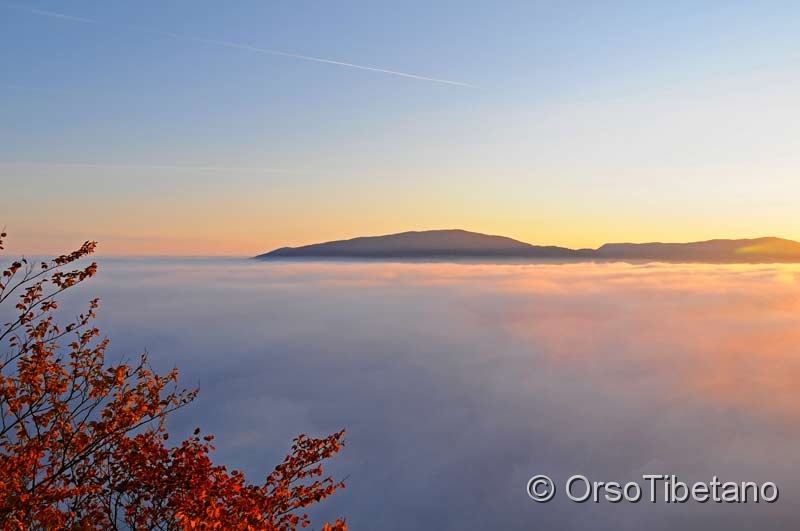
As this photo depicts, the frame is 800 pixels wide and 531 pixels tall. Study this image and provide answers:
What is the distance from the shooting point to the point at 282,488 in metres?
16.0

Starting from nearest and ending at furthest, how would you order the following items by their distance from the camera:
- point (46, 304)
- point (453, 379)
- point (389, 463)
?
point (46, 304)
point (389, 463)
point (453, 379)

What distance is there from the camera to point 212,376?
18200cm

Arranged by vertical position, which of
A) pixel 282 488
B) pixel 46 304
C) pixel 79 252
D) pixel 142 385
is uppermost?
pixel 79 252

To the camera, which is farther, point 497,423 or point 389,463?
point 497,423

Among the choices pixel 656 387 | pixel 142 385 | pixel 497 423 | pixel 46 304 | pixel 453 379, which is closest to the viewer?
pixel 46 304

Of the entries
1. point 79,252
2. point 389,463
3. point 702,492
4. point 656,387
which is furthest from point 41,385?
point 656,387

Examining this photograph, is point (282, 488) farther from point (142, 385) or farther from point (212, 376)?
point (212, 376)

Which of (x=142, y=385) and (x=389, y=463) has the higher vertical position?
(x=142, y=385)

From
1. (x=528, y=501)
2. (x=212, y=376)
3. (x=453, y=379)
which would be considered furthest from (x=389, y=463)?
(x=212, y=376)

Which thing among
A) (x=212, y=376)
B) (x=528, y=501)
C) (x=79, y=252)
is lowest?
(x=528, y=501)

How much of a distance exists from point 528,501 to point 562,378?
81243 millimetres

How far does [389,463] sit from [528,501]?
3433cm

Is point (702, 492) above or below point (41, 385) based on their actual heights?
below

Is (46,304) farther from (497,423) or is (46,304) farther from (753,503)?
(497,423)
